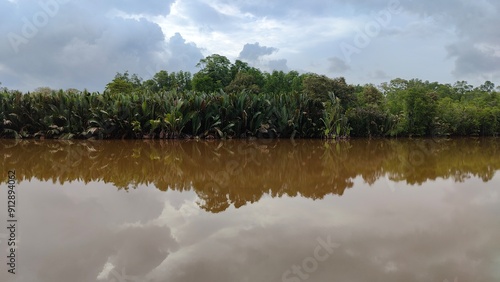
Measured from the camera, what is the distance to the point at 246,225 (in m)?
2.91

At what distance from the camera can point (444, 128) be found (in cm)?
1834

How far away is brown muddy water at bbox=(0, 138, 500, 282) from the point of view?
209 centimetres

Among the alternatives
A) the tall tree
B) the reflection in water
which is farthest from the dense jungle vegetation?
the tall tree

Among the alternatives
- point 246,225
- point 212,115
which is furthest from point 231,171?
point 212,115

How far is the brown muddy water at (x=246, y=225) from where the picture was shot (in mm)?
2092

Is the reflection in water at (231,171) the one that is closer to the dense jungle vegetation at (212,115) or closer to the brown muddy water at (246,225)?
the brown muddy water at (246,225)

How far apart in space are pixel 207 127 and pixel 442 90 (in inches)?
1104

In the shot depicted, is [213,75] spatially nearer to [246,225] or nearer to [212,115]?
[212,115]

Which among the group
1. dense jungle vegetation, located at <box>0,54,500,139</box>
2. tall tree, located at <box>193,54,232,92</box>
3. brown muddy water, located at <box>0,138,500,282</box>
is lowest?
brown muddy water, located at <box>0,138,500,282</box>

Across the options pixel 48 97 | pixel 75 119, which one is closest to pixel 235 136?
pixel 75 119

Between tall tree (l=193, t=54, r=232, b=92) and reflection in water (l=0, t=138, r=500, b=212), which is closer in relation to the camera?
reflection in water (l=0, t=138, r=500, b=212)

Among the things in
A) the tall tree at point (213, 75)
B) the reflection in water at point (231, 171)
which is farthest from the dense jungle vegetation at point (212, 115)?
the tall tree at point (213, 75)

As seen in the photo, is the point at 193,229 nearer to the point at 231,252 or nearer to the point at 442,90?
the point at 231,252

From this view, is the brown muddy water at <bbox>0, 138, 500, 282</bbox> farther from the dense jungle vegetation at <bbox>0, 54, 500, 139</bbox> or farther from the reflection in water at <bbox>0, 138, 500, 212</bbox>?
the dense jungle vegetation at <bbox>0, 54, 500, 139</bbox>
